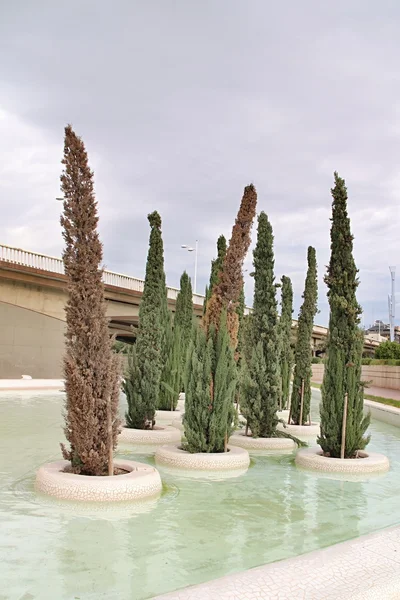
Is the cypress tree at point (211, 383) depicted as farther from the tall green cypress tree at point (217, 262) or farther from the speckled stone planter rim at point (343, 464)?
the tall green cypress tree at point (217, 262)

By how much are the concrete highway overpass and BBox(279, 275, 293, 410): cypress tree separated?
16100 mm

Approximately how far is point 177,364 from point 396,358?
2277cm

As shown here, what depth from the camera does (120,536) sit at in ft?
18.1

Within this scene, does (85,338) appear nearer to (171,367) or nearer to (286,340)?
(171,367)

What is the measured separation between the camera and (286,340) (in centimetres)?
1817

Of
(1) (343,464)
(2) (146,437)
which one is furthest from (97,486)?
(2) (146,437)

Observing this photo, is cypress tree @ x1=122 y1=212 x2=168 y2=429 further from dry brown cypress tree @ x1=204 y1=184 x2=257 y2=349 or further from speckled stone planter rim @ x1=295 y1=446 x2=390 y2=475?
speckled stone planter rim @ x1=295 y1=446 x2=390 y2=475

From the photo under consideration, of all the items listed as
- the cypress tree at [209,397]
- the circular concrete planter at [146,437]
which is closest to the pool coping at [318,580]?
the cypress tree at [209,397]

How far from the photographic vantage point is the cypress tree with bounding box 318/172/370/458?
378 inches

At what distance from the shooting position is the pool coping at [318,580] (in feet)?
12.9

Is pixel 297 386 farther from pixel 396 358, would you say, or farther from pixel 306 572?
pixel 396 358

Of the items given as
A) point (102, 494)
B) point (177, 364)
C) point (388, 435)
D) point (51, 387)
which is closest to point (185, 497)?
point (102, 494)

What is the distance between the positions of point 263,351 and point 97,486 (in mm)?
5877

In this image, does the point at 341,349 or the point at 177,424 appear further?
the point at 177,424
